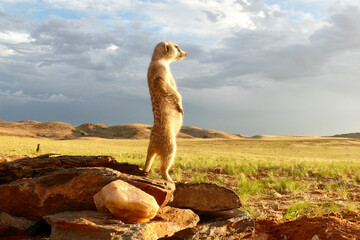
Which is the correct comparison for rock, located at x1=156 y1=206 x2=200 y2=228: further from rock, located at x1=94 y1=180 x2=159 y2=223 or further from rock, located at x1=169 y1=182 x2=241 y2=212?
rock, located at x1=94 y1=180 x2=159 y2=223

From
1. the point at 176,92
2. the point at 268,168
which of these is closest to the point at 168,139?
the point at 176,92

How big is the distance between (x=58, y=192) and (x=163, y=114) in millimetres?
2466

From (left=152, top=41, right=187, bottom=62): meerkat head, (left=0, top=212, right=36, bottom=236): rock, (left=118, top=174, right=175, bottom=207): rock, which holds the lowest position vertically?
(left=0, top=212, right=36, bottom=236): rock

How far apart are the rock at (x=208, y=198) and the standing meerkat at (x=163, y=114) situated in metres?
1.10

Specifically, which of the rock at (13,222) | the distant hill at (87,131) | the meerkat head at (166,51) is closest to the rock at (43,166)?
the rock at (13,222)

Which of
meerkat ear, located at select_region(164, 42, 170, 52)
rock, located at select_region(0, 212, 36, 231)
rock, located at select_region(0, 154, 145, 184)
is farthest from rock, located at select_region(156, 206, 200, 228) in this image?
meerkat ear, located at select_region(164, 42, 170, 52)

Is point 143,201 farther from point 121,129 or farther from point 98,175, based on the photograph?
point 121,129

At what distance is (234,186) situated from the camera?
9625 millimetres

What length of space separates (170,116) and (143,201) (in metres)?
2.71

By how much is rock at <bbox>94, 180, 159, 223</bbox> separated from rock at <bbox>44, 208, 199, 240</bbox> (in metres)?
0.14

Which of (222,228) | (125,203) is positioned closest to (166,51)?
(222,228)

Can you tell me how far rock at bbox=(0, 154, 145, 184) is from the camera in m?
5.40

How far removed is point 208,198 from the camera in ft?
16.5

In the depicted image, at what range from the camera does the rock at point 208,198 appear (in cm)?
502
